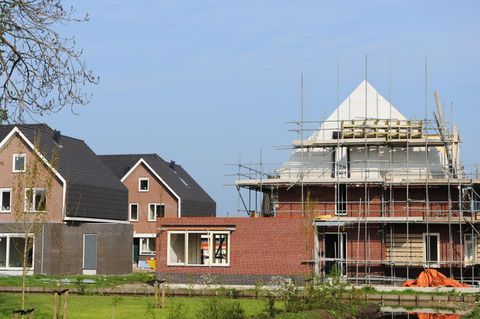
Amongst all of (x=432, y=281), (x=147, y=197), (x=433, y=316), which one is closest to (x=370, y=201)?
(x=432, y=281)

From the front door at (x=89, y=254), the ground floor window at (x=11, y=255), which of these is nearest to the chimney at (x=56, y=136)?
the front door at (x=89, y=254)

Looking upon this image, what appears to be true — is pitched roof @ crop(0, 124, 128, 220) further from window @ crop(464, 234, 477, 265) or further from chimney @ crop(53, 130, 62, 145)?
window @ crop(464, 234, 477, 265)

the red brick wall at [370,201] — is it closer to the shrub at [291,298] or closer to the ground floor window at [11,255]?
the ground floor window at [11,255]

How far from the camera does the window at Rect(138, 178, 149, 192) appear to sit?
2213 inches

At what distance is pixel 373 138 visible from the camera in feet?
118

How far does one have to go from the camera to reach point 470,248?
34.2 m

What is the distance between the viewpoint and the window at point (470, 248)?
111ft

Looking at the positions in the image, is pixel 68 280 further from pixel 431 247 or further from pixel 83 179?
pixel 431 247

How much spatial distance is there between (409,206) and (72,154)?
18669 millimetres

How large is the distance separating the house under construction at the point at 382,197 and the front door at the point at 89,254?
8.68 meters

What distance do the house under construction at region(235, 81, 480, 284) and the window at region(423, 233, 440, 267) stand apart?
43 mm

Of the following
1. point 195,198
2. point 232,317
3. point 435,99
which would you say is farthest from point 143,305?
point 195,198

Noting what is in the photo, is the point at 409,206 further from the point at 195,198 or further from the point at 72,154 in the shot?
the point at 195,198

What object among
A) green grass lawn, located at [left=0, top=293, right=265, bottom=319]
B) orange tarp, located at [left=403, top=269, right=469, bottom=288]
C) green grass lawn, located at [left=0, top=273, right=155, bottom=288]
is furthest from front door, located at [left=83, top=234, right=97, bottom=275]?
orange tarp, located at [left=403, top=269, right=469, bottom=288]
